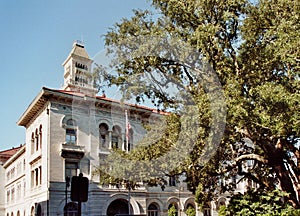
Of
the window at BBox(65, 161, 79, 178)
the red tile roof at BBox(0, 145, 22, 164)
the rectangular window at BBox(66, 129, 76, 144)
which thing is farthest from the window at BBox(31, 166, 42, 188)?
the red tile roof at BBox(0, 145, 22, 164)

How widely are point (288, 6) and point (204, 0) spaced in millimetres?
2987

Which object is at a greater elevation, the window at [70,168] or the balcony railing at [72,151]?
the balcony railing at [72,151]

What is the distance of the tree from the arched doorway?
1418cm

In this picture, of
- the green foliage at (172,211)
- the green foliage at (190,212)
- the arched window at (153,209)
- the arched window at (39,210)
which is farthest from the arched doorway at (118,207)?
the green foliage at (190,212)

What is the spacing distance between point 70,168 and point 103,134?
4.02 m

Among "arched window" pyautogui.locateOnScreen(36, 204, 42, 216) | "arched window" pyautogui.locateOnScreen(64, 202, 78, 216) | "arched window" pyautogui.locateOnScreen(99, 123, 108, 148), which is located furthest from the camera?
"arched window" pyautogui.locateOnScreen(99, 123, 108, 148)

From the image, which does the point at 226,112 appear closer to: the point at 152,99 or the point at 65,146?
the point at 152,99

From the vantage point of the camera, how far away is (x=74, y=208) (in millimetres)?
28031

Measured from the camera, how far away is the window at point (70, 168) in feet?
93.2

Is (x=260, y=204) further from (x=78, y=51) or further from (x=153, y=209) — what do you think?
(x=78, y=51)

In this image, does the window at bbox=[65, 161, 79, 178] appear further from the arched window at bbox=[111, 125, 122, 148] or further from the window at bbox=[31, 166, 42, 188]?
the arched window at bbox=[111, 125, 122, 148]

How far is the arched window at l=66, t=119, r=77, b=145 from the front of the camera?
2909cm

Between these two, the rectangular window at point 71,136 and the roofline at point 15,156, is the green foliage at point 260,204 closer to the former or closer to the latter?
the rectangular window at point 71,136

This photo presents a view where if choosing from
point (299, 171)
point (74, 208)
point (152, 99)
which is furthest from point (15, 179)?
point (299, 171)
